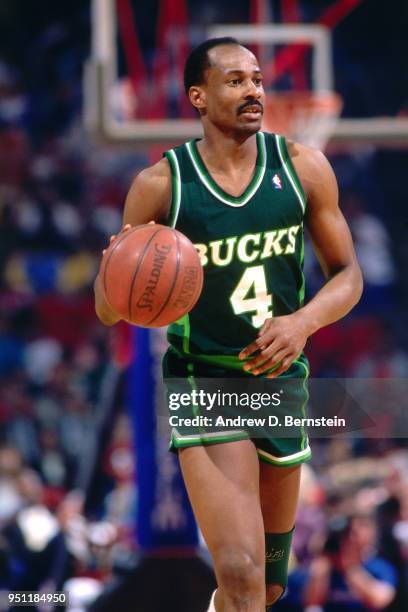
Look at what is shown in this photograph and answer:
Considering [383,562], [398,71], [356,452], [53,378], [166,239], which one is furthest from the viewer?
[398,71]

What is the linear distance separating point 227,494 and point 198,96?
1.69 meters

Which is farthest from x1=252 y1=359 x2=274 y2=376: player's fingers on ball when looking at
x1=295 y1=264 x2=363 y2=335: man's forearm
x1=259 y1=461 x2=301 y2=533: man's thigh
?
x1=259 y1=461 x2=301 y2=533: man's thigh

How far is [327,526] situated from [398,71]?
968cm

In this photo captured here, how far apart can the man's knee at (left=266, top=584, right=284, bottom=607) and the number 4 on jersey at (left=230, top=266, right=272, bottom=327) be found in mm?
1201

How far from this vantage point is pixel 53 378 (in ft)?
41.5

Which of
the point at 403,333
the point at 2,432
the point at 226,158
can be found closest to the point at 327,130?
the point at 226,158

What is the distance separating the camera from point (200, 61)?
4449 millimetres

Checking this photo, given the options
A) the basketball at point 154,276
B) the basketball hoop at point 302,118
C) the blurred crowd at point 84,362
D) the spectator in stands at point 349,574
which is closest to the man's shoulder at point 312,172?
the basketball at point 154,276

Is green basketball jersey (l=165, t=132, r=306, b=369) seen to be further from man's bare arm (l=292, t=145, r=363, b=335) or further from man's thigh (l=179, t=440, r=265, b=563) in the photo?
man's thigh (l=179, t=440, r=265, b=563)

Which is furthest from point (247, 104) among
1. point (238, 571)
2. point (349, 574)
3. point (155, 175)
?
point (349, 574)

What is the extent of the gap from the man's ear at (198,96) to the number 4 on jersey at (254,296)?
749mm

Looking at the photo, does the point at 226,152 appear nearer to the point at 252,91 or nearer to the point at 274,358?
the point at 252,91

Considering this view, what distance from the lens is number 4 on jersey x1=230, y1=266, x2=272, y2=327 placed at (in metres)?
4.29

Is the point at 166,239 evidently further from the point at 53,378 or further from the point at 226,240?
the point at 53,378
